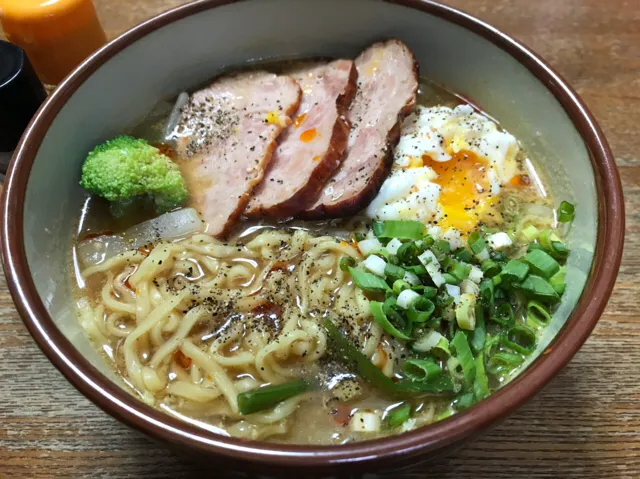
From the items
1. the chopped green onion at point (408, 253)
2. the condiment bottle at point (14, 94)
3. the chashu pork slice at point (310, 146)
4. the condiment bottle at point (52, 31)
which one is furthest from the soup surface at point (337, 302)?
Answer: the condiment bottle at point (52, 31)

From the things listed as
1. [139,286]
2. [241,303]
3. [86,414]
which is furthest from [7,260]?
[241,303]

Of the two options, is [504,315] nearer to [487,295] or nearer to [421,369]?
[487,295]

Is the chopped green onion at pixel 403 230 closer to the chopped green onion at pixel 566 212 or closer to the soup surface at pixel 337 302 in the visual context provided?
the soup surface at pixel 337 302

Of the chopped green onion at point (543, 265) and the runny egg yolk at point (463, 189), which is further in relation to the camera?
the runny egg yolk at point (463, 189)

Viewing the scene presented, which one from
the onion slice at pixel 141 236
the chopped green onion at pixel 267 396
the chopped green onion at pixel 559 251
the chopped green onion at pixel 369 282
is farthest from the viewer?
the onion slice at pixel 141 236

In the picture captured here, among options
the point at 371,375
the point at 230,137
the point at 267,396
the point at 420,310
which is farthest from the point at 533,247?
the point at 230,137

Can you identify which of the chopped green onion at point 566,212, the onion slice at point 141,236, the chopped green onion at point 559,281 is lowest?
the onion slice at point 141,236

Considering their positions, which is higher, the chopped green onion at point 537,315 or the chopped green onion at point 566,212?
the chopped green onion at point 566,212
